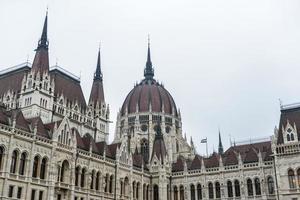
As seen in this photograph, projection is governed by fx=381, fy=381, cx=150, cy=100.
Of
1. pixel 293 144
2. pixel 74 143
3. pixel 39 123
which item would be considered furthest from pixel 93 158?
pixel 293 144

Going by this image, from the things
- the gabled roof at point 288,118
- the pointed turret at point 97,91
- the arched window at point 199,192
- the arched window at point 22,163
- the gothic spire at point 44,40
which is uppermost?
the gothic spire at point 44,40

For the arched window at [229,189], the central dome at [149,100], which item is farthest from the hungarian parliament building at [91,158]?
the central dome at [149,100]

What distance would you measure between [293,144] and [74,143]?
3040 cm

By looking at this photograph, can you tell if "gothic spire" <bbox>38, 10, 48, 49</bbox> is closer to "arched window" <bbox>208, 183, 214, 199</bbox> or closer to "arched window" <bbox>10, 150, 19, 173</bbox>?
"arched window" <bbox>10, 150, 19, 173</bbox>

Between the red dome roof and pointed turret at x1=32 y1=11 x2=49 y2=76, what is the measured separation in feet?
Result: 102

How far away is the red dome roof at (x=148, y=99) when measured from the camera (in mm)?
89062

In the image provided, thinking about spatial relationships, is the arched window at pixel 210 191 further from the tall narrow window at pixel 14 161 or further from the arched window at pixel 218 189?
the tall narrow window at pixel 14 161

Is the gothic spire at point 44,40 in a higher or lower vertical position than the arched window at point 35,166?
higher

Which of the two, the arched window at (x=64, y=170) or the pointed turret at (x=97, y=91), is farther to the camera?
the pointed turret at (x=97, y=91)

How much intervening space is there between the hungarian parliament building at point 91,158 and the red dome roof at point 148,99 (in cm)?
1449

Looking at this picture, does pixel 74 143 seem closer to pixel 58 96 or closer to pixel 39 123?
pixel 39 123

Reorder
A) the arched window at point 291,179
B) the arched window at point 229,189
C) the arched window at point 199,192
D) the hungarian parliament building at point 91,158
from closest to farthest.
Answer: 1. the hungarian parliament building at point 91,158
2. the arched window at point 291,179
3. the arched window at point 229,189
4. the arched window at point 199,192

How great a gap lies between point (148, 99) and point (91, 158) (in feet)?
129

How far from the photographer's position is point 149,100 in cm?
8931
